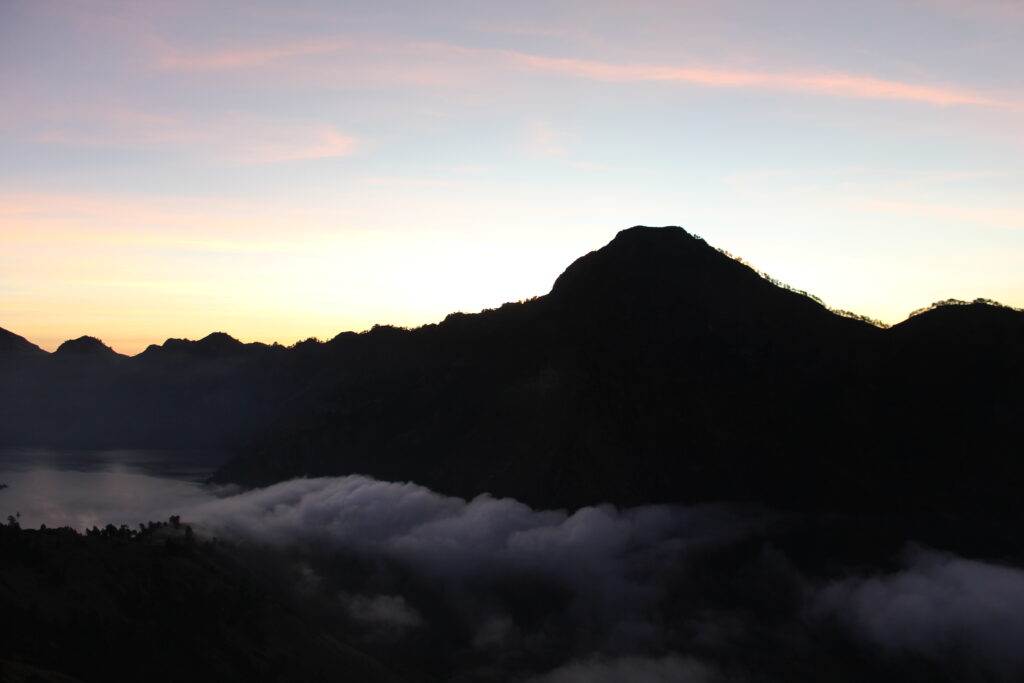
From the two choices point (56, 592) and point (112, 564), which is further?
point (112, 564)

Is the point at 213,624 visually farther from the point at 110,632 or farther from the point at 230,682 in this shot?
the point at 110,632

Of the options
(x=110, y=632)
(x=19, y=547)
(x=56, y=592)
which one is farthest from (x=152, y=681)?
(x=19, y=547)

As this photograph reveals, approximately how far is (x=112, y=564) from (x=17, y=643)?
28558mm

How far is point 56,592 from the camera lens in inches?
6604

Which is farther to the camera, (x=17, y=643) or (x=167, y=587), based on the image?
(x=167, y=587)

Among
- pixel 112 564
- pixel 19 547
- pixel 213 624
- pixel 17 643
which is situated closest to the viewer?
pixel 17 643

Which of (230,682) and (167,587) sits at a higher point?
(167,587)

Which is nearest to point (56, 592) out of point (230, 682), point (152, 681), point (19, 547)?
point (19, 547)

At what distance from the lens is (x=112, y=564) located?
181m

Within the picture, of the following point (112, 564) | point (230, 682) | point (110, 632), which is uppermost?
point (112, 564)

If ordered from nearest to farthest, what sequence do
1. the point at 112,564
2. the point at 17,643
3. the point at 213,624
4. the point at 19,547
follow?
the point at 17,643 → the point at 19,547 → the point at 112,564 → the point at 213,624

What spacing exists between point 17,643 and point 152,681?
3178cm

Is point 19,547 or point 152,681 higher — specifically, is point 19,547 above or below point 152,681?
above

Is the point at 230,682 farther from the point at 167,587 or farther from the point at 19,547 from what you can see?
the point at 19,547
